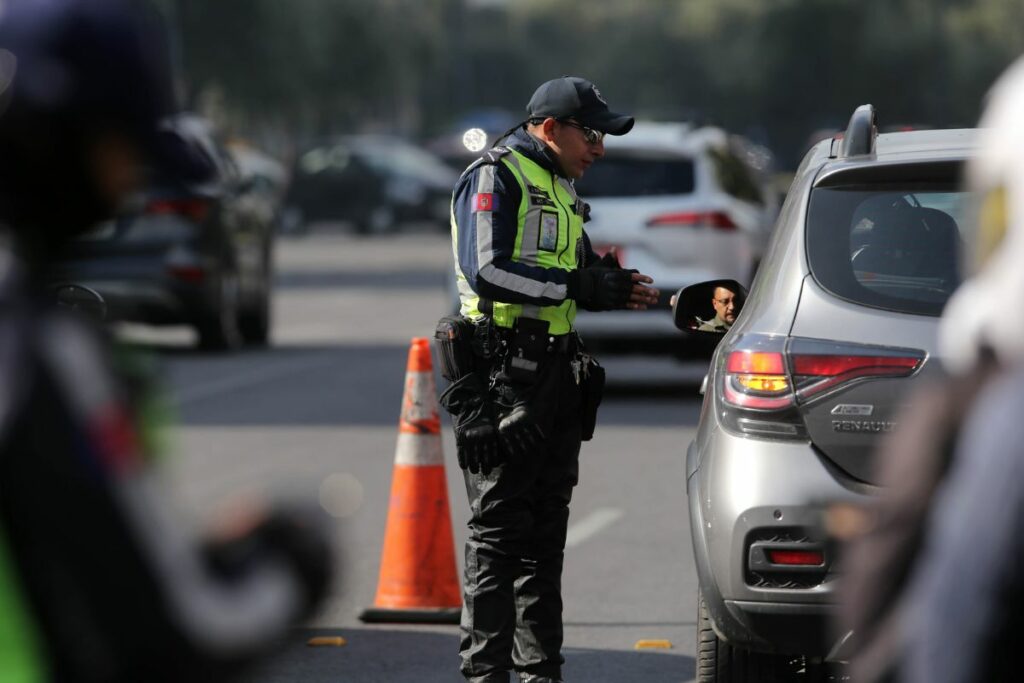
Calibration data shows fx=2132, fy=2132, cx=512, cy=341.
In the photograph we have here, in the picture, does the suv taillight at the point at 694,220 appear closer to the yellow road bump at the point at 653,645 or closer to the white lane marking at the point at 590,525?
the white lane marking at the point at 590,525

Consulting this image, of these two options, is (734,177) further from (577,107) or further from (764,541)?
(764,541)

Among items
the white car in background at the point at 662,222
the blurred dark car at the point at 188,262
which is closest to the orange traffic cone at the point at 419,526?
the white car in background at the point at 662,222

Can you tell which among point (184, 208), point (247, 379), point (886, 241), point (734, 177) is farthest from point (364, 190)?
point (886, 241)

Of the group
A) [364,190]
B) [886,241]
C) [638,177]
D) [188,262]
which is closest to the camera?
[886,241]

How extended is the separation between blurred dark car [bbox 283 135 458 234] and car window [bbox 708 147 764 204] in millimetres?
26980

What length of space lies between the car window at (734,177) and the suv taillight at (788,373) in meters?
8.96

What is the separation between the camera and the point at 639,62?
101 meters

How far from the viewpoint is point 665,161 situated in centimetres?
1388

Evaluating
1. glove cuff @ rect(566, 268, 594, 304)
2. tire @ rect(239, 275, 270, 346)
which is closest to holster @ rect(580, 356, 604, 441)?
glove cuff @ rect(566, 268, 594, 304)

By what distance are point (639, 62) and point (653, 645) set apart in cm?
9492

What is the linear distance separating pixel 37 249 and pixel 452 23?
112 metres

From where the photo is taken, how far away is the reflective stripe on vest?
5.53 metres

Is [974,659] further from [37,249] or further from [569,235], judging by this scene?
[569,235]

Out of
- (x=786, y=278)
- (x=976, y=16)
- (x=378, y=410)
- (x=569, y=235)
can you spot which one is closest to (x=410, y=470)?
(x=569, y=235)
